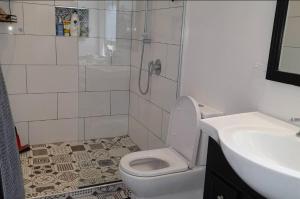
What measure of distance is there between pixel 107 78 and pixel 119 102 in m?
0.30

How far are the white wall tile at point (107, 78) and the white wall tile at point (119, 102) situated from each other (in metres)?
0.07

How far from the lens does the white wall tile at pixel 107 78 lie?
297 cm

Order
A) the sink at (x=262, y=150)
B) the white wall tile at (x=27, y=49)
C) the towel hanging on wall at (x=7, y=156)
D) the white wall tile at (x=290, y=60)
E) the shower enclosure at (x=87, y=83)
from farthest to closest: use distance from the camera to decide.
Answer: the white wall tile at (x=27, y=49)
the shower enclosure at (x=87, y=83)
the white wall tile at (x=290, y=60)
the towel hanging on wall at (x=7, y=156)
the sink at (x=262, y=150)

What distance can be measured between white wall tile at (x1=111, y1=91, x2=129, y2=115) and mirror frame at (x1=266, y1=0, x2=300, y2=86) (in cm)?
190

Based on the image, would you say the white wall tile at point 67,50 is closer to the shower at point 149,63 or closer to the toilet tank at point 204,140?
the shower at point 149,63

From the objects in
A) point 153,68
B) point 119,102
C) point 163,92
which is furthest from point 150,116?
point 119,102

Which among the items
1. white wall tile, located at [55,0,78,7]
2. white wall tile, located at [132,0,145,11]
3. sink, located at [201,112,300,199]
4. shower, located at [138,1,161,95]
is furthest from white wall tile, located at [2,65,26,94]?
sink, located at [201,112,300,199]

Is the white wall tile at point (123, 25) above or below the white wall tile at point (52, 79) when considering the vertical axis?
above

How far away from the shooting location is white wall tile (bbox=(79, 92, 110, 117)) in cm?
300

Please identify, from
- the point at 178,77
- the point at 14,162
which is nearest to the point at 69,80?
the point at 178,77

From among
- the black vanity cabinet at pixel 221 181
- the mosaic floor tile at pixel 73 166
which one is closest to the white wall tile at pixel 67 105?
the mosaic floor tile at pixel 73 166

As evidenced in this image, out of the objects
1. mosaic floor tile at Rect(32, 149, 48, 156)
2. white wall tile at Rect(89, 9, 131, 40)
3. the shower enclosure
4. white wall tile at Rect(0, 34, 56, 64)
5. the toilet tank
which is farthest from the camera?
white wall tile at Rect(89, 9, 131, 40)

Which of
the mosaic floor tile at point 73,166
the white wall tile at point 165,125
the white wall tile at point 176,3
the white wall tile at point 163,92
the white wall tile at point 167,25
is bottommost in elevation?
the mosaic floor tile at point 73,166

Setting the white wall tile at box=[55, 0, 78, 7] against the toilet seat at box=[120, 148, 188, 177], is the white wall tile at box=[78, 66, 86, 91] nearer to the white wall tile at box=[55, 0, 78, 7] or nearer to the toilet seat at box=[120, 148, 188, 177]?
the white wall tile at box=[55, 0, 78, 7]
